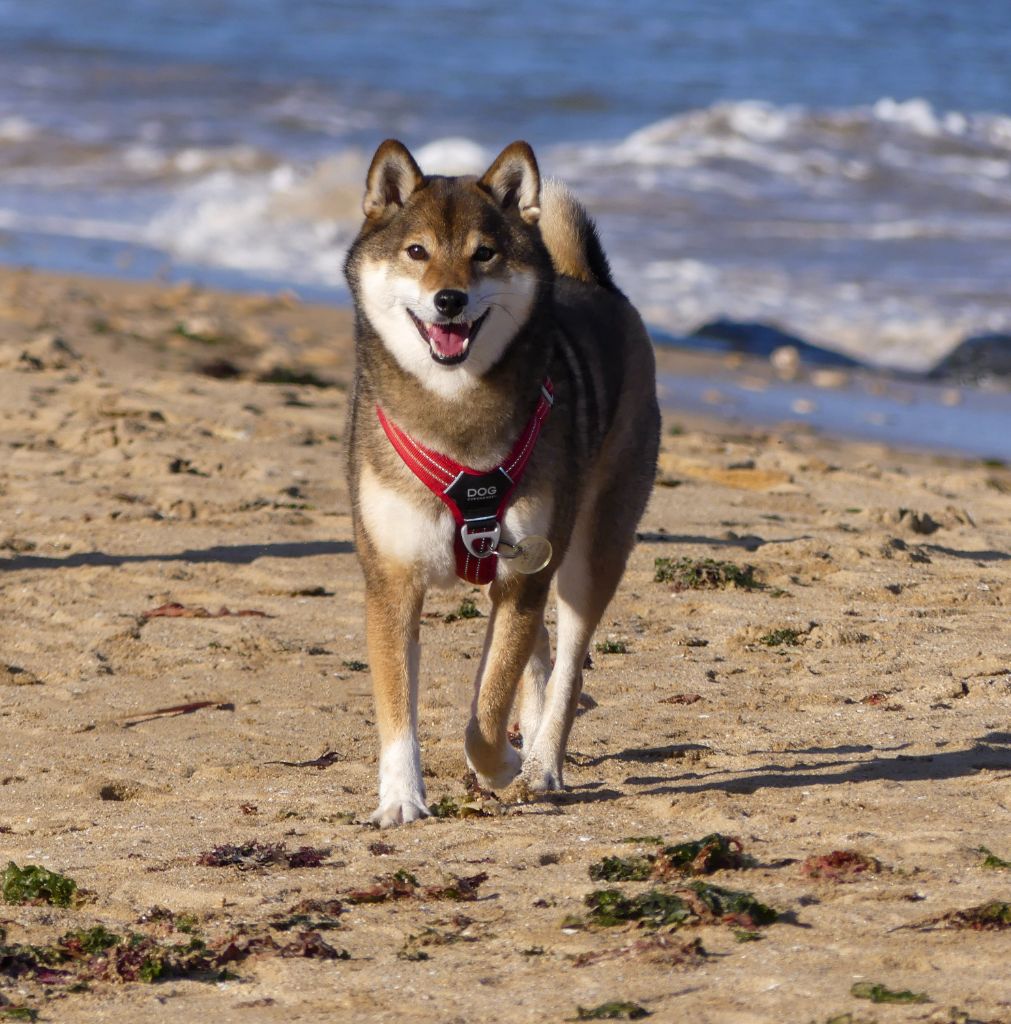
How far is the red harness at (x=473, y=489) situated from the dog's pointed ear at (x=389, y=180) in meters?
0.65

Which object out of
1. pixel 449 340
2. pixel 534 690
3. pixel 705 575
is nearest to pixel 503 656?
pixel 534 690

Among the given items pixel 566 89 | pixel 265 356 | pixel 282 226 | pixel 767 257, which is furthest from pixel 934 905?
pixel 566 89

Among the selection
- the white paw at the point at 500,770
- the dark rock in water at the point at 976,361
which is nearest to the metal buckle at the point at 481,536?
the white paw at the point at 500,770

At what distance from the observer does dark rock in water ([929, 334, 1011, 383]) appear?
1381 cm

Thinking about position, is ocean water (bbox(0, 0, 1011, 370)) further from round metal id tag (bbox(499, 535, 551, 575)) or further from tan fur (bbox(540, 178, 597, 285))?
round metal id tag (bbox(499, 535, 551, 575))

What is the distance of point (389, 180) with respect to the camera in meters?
4.78

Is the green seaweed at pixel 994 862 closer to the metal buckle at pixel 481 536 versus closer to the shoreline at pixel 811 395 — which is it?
the metal buckle at pixel 481 536

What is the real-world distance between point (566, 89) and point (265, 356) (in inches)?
714

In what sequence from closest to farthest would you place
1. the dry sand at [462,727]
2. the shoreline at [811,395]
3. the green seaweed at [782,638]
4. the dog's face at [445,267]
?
the dry sand at [462,727] → the dog's face at [445,267] → the green seaweed at [782,638] → the shoreline at [811,395]

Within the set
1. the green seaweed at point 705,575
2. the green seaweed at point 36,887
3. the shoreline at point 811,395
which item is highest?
the shoreline at point 811,395

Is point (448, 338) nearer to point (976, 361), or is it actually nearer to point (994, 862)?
point (994, 862)

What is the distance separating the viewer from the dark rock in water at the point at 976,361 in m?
13.8

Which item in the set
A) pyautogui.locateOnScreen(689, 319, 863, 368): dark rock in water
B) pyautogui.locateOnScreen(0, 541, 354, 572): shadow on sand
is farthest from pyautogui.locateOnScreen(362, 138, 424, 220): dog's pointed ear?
pyautogui.locateOnScreen(689, 319, 863, 368): dark rock in water

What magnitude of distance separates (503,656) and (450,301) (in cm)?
99
